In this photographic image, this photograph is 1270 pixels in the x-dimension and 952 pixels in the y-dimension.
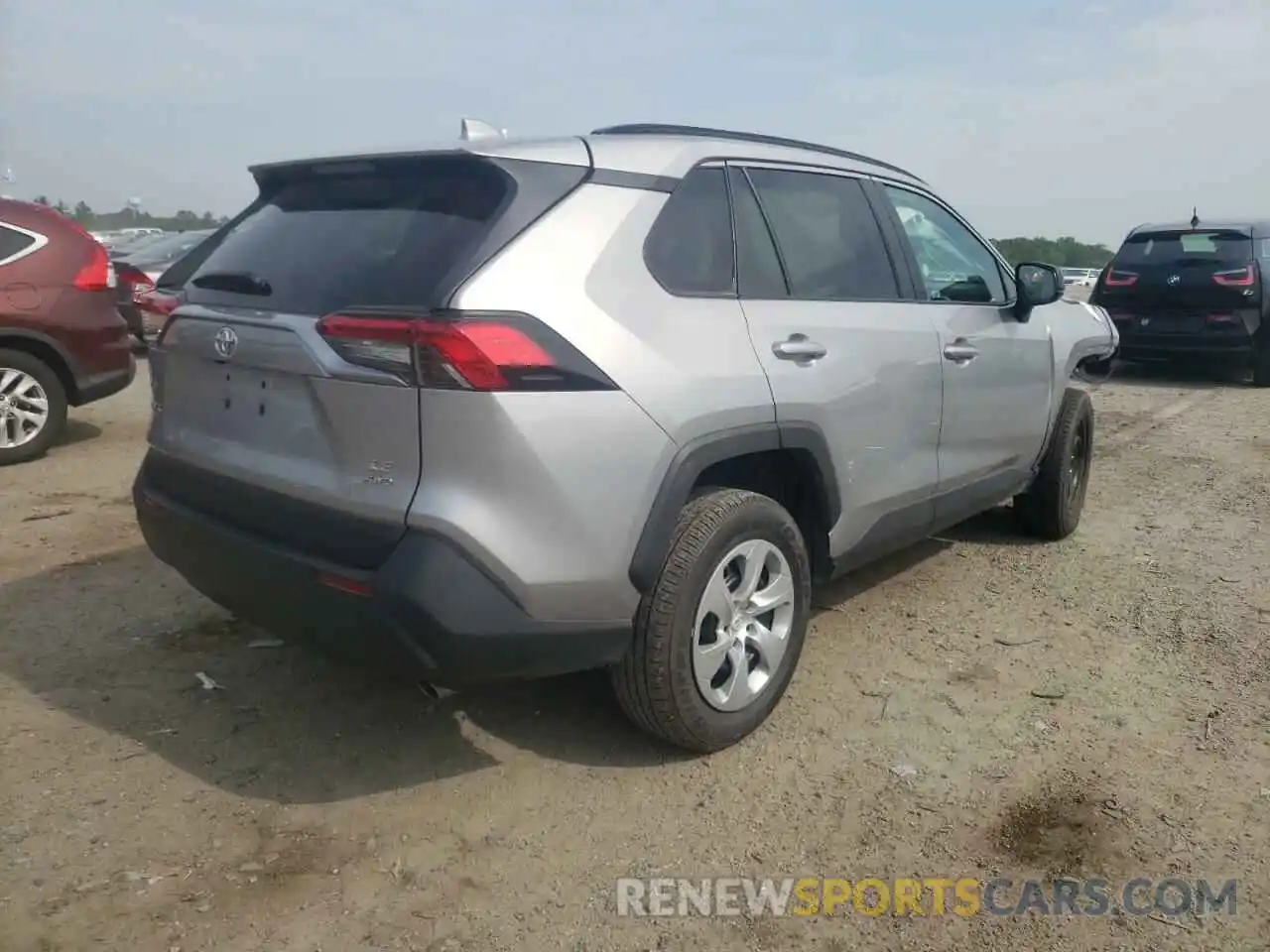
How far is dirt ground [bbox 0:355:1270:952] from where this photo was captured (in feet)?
7.87

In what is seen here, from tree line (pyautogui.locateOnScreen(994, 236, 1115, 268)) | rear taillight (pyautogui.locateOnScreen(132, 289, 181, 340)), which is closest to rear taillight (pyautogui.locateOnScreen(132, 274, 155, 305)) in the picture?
rear taillight (pyautogui.locateOnScreen(132, 289, 181, 340))

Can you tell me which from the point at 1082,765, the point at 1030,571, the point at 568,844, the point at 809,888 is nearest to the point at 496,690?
the point at 568,844

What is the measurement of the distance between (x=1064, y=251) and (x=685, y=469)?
50.0 metres

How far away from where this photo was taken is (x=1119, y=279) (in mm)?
10906

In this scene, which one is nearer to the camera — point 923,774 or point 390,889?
point 390,889

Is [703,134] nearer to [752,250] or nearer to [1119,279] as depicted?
[752,250]

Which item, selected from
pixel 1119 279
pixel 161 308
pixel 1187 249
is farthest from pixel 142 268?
pixel 1187 249

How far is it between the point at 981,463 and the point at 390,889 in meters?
2.94

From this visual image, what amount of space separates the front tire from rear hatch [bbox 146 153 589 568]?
78cm

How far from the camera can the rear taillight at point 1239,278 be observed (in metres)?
10.3

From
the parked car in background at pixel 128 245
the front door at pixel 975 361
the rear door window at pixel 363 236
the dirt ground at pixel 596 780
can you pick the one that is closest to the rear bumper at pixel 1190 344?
the front door at pixel 975 361

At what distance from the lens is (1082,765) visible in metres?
3.06

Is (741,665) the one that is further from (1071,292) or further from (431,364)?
(1071,292)

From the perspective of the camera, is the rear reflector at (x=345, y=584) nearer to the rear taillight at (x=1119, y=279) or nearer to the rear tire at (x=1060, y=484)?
the rear tire at (x=1060, y=484)
